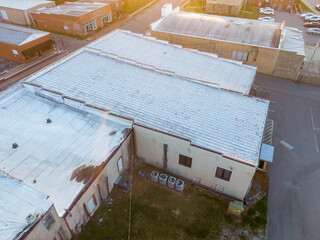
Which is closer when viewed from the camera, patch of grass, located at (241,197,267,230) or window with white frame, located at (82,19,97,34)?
patch of grass, located at (241,197,267,230)

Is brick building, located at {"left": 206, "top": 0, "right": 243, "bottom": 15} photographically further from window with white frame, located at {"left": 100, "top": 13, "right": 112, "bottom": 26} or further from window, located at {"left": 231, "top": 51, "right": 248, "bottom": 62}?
window, located at {"left": 231, "top": 51, "right": 248, "bottom": 62}

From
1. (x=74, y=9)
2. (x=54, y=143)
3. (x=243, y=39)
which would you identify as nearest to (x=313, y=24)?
(x=243, y=39)

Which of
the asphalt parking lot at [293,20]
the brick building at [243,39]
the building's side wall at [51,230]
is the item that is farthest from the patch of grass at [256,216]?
the asphalt parking lot at [293,20]

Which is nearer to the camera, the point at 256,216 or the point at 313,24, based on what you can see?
the point at 256,216

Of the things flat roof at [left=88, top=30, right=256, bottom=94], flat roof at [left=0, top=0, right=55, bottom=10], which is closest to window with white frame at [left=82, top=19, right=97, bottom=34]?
flat roof at [left=0, top=0, right=55, bottom=10]

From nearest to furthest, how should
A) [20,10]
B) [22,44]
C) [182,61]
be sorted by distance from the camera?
[182,61], [22,44], [20,10]

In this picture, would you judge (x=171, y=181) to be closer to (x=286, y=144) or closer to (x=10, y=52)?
(x=286, y=144)

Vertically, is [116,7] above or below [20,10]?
below
